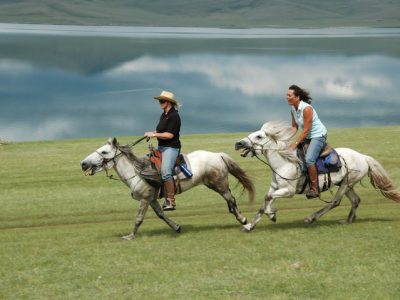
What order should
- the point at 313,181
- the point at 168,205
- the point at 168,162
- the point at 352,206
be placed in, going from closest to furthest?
the point at 168,162 → the point at 168,205 → the point at 313,181 → the point at 352,206

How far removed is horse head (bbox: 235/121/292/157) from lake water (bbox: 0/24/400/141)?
4120 cm

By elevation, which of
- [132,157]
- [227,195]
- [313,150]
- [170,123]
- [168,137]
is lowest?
[227,195]

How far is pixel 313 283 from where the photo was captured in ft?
35.8

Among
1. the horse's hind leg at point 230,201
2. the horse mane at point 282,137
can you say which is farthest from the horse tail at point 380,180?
the horse's hind leg at point 230,201

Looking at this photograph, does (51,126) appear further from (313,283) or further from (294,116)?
(313,283)

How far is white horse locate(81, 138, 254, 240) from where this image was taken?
48.2 ft

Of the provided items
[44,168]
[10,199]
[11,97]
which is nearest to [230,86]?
[11,97]

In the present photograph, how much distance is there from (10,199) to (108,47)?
142m

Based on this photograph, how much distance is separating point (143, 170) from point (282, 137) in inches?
129

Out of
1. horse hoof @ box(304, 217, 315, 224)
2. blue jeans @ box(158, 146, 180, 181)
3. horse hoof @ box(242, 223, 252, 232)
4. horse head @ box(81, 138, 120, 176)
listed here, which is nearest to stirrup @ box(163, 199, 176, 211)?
blue jeans @ box(158, 146, 180, 181)

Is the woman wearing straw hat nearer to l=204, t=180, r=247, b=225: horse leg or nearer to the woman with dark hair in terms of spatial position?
l=204, t=180, r=247, b=225: horse leg

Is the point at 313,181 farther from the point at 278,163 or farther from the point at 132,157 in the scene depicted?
the point at 132,157

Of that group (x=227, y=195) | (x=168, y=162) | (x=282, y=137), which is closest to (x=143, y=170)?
(x=168, y=162)

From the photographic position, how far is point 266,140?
1505cm
